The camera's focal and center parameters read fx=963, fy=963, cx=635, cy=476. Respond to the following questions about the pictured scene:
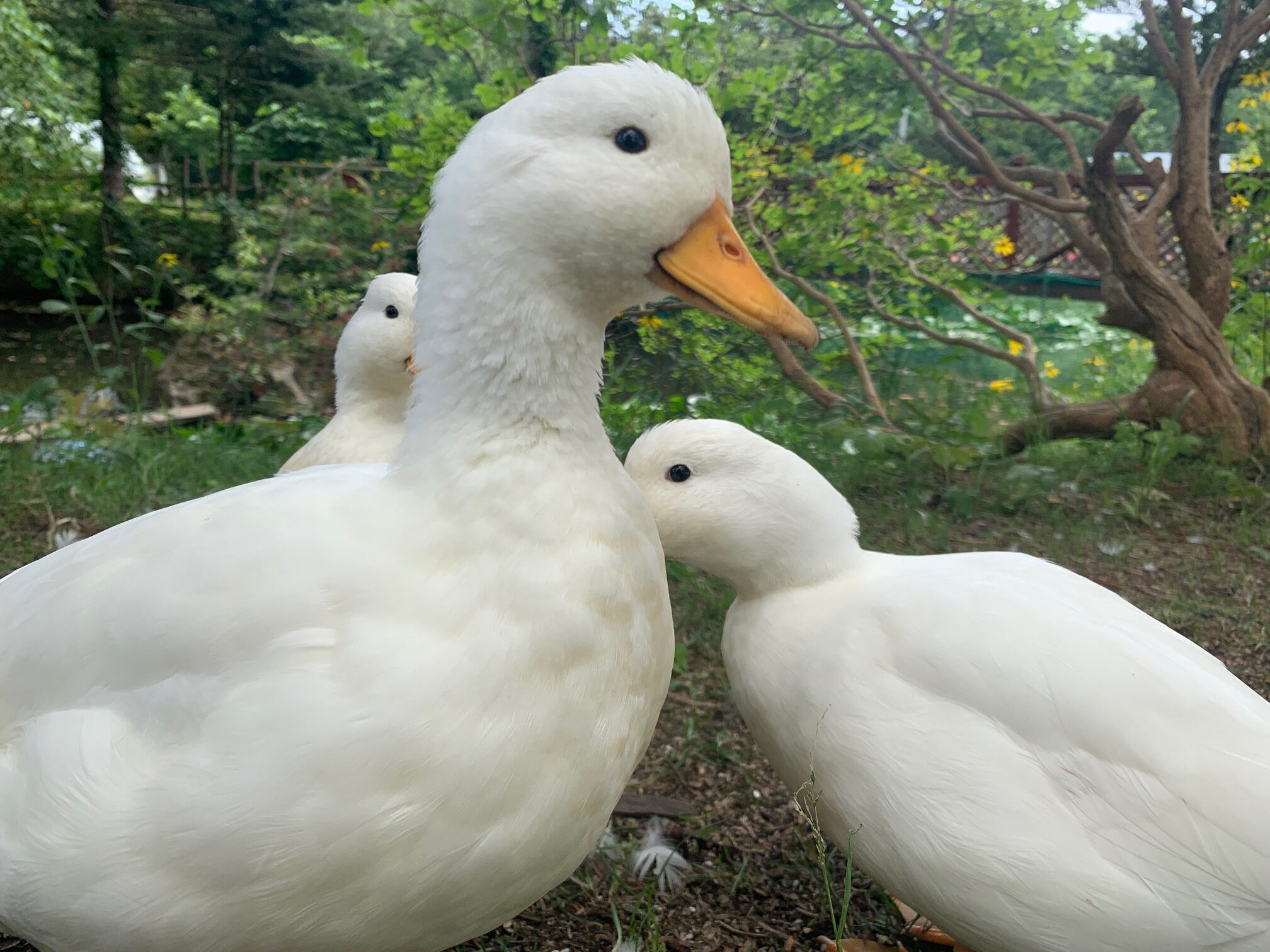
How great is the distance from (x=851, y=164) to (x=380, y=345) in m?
2.37

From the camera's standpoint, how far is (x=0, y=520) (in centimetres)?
305

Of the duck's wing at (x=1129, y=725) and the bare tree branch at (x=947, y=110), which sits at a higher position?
the bare tree branch at (x=947, y=110)

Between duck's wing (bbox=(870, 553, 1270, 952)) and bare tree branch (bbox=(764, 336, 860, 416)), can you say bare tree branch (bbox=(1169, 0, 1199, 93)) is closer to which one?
bare tree branch (bbox=(764, 336, 860, 416))

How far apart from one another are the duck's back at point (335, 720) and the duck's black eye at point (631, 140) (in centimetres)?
40

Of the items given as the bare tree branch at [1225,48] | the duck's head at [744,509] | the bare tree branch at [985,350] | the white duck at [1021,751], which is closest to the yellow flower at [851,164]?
the bare tree branch at [985,350]

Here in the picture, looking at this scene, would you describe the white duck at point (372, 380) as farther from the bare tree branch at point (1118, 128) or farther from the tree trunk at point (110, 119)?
the tree trunk at point (110, 119)

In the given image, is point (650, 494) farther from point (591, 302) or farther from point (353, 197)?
point (353, 197)

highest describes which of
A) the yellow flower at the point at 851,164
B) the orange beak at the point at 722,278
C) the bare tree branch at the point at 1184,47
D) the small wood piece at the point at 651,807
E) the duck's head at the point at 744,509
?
the bare tree branch at the point at 1184,47

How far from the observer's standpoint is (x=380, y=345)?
2.79 m

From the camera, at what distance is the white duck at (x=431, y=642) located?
3.43 ft

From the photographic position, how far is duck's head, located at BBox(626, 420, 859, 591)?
5.85 feet

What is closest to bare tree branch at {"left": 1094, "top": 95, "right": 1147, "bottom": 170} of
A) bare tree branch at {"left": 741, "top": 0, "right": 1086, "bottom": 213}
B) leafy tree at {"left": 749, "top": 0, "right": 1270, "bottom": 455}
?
leafy tree at {"left": 749, "top": 0, "right": 1270, "bottom": 455}

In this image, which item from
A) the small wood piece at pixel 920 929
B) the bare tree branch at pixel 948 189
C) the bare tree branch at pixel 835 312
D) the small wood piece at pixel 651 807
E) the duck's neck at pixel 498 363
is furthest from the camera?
the bare tree branch at pixel 948 189

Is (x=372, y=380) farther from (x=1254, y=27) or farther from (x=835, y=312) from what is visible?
(x=1254, y=27)
